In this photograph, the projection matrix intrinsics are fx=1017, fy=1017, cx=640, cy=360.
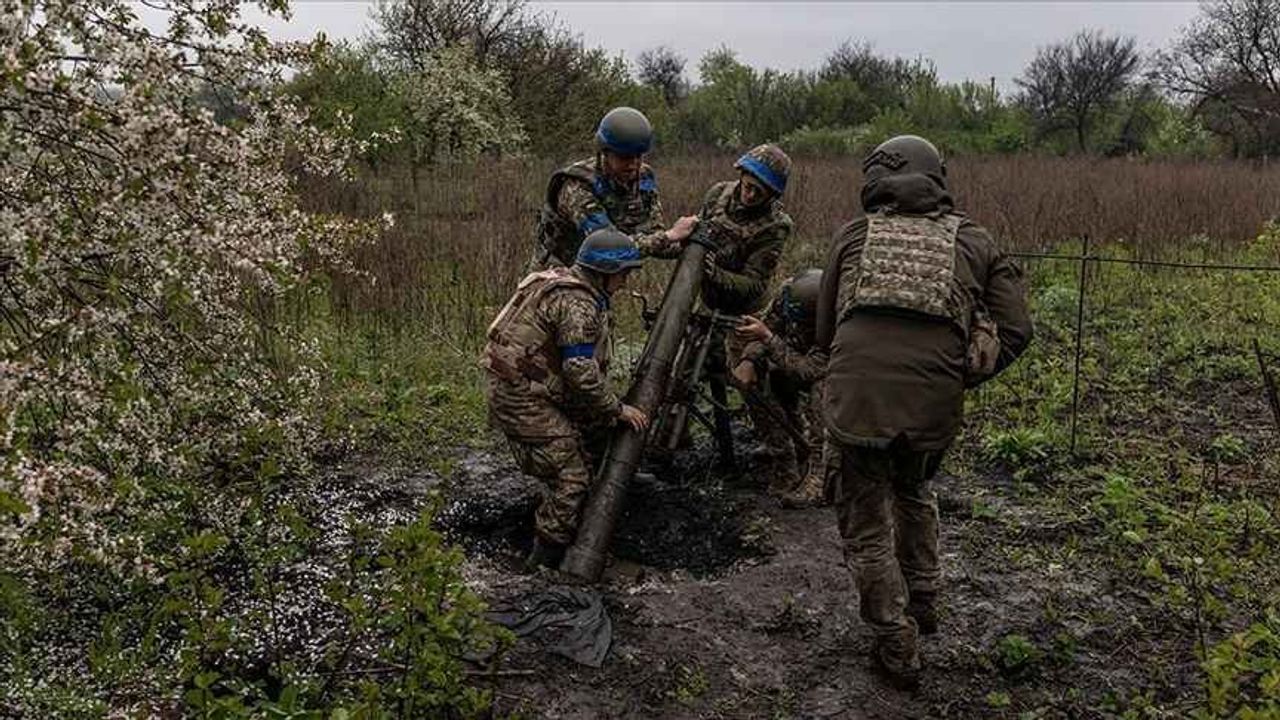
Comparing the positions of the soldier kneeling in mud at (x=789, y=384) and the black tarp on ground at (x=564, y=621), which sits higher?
the soldier kneeling in mud at (x=789, y=384)

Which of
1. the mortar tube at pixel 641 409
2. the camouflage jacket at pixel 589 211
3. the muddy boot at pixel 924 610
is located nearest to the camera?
the muddy boot at pixel 924 610

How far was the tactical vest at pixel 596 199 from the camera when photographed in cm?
553

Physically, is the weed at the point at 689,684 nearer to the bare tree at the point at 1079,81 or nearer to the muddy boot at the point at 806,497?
the muddy boot at the point at 806,497

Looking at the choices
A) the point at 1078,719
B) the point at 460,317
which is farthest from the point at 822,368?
the point at 460,317

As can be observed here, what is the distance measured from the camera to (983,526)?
532 cm

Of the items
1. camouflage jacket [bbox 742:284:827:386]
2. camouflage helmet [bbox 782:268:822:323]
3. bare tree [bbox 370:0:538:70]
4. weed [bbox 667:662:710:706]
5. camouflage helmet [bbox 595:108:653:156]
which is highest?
bare tree [bbox 370:0:538:70]

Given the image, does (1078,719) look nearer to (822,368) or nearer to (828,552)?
(828,552)

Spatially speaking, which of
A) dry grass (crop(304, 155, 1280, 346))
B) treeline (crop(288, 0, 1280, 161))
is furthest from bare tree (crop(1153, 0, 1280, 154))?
dry grass (crop(304, 155, 1280, 346))

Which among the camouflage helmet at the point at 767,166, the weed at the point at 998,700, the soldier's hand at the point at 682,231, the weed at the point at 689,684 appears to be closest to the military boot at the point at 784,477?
the soldier's hand at the point at 682,231

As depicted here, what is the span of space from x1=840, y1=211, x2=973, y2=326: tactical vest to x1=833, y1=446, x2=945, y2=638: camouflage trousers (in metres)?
0.54

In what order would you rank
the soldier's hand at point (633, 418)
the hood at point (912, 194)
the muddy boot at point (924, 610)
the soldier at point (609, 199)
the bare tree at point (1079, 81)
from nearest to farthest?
the hood at point (912, 194) → the muddy boot at point (924, 610) → the soldier's hand at point (633, 418) → the soldier at point (609, 199) → the bare tree at point (1079, 81)

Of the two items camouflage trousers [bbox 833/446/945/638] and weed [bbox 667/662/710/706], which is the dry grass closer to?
weed [bbox 667/662/710/706]

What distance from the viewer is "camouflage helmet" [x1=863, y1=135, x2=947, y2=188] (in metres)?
3.84

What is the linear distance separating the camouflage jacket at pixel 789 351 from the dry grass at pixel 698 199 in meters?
3.38
